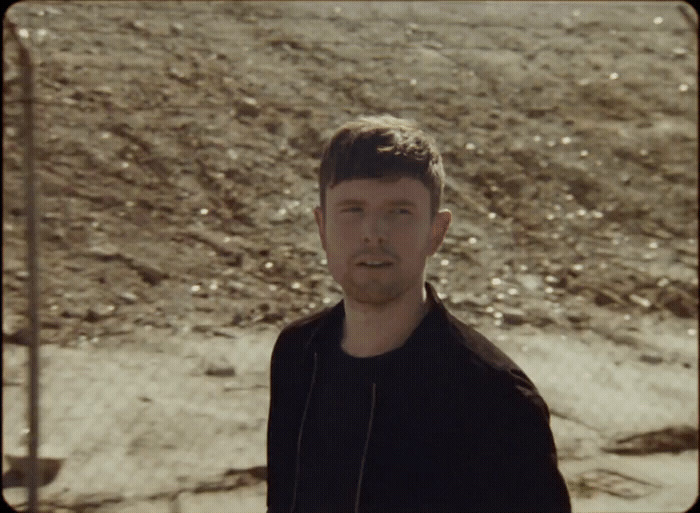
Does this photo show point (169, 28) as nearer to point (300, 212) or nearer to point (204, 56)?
point (204, 56)

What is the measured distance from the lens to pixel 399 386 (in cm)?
194

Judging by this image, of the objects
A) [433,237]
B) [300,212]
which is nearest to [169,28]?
[300,212]

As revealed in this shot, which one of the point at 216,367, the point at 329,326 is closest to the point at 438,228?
the point at 329,326

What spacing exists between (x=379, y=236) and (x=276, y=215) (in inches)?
194

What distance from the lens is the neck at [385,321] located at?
1.99 metres

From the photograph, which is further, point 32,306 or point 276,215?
point 276,215

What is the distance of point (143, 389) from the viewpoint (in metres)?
5.20

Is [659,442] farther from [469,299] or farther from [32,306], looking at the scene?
[32,306]

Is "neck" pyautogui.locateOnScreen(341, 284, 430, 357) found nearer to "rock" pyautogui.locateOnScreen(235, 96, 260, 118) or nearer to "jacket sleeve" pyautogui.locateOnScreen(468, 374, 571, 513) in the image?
"jacket sleeve" pyautogui.locateOnScreen(468, 374, 571, 513)

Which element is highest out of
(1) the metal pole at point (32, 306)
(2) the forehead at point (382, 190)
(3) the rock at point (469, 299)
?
(2) the forehead at point (382, 190)

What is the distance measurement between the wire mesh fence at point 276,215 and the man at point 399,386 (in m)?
2.56

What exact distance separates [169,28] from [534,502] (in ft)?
22.5

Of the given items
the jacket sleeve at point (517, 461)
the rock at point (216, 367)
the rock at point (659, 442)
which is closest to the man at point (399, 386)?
the jacket sleeve at point (517, 461)

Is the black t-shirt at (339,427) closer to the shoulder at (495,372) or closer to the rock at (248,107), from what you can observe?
the shoulder at (495,372)
